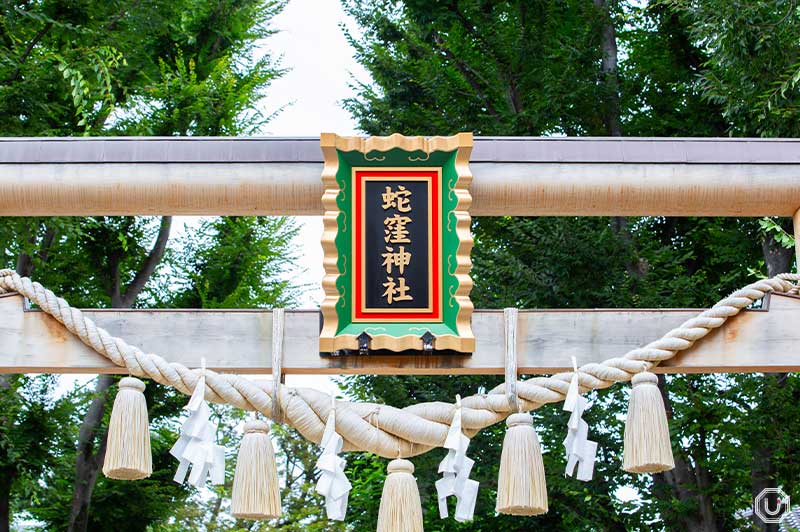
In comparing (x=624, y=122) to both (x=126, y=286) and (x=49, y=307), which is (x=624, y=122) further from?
(x=49, y=307)

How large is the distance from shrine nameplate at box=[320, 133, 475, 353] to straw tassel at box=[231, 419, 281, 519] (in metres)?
0.41

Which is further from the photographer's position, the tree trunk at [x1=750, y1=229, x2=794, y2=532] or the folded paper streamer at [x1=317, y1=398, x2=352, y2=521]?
the tree trunk at [x1=750, y1=229, x2=794, y2=532]

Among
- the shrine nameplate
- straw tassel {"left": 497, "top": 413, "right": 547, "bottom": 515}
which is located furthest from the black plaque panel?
straw tassel {"left": 497, "top": 413, "right": 547, "bottom": 515}

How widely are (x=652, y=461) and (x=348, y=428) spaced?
105cm

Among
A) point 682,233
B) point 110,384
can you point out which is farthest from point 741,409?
point 110,384

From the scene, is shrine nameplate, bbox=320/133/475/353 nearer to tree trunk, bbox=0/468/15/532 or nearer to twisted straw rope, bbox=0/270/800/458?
twisted straw rope, bbox=0/270/800/458

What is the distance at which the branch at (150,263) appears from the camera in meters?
11.6

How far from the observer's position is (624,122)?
12.1 metres

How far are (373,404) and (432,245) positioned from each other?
61cm

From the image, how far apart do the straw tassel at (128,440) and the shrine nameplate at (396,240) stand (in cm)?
68

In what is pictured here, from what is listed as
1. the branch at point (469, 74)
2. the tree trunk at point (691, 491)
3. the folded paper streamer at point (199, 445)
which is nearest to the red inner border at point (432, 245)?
the folded paper streamer at point (199, 445)

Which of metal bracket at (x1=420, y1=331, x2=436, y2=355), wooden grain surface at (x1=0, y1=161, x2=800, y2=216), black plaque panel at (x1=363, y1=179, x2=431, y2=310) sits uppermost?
wooden grain surface at (x1=0, y1=161, x2=800, y2=216)

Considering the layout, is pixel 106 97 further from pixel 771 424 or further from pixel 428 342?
pixel 428 342

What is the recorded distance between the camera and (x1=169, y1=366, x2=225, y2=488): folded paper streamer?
4.24 metres
